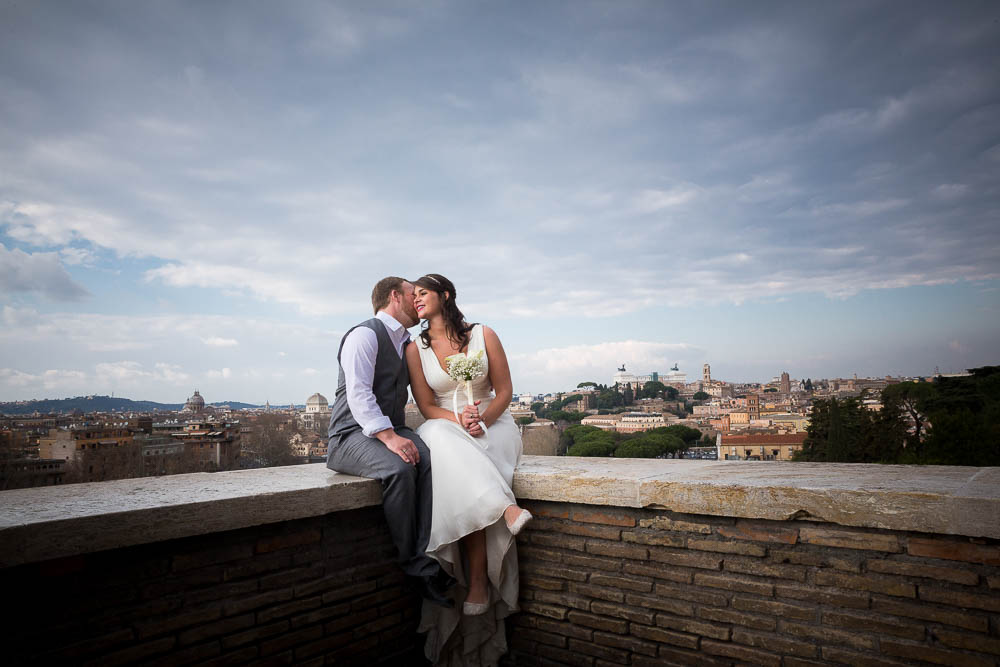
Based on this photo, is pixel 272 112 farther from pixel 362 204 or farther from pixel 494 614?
pixel 494 614

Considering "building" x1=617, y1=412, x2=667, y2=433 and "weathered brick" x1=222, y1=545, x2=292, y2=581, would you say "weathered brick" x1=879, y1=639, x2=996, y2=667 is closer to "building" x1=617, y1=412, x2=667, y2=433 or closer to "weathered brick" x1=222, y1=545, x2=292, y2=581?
"weathered brick" x1=222, y1=545, x2=292, y2=581

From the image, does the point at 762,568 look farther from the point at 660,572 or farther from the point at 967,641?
the point at 967,641

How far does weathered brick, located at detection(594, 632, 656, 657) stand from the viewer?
236 cm

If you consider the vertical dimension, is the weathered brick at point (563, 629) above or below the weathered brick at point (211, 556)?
below

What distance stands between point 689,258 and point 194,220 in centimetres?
7340

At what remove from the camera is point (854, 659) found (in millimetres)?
1901

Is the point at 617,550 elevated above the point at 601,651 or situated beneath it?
elevated above

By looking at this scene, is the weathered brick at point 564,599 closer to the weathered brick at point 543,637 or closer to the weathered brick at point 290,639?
the weathered brick at point 543,637

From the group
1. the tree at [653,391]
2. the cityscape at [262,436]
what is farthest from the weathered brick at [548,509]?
the tree at [653,391]

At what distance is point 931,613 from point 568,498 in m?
1.30

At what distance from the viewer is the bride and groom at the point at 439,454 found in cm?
244

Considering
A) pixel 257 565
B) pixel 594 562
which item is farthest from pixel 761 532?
pixel 257 565

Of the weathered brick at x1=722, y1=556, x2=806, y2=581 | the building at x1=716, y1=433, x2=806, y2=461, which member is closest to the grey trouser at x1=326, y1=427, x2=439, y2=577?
the weathered brick at x1=722, y1=556, x2=806, y2=581

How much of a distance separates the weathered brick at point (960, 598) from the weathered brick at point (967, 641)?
0.09 metres
